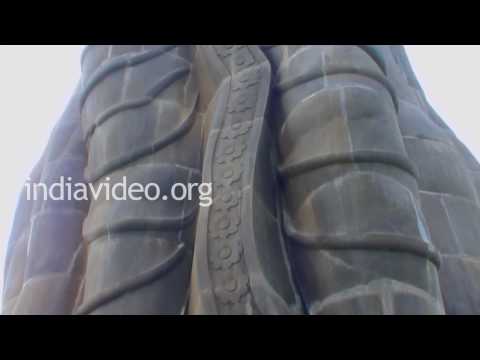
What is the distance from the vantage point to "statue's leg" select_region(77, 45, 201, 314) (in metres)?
2.78

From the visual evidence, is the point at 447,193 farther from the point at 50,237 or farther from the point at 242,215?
the point at 50,237

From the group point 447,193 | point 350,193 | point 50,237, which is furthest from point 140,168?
point 447,193

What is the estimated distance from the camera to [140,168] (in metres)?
3.12

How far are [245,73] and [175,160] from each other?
0.51m

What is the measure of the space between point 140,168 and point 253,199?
2.23ft

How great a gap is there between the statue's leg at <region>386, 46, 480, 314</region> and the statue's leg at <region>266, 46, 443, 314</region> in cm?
48

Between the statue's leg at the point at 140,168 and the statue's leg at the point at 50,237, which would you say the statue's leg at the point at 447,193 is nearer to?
the statue's leg at the point at 140,168

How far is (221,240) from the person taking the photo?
2.58 m

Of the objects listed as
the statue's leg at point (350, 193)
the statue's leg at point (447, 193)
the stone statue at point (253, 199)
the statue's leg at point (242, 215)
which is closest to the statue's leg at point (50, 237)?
the stone statue at point (253, 199)

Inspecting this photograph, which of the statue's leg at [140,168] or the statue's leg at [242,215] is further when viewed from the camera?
the statue's leg at [140,168]

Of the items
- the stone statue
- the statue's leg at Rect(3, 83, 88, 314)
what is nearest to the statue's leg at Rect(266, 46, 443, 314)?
the stone statue

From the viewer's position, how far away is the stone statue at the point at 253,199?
2.49 meters
